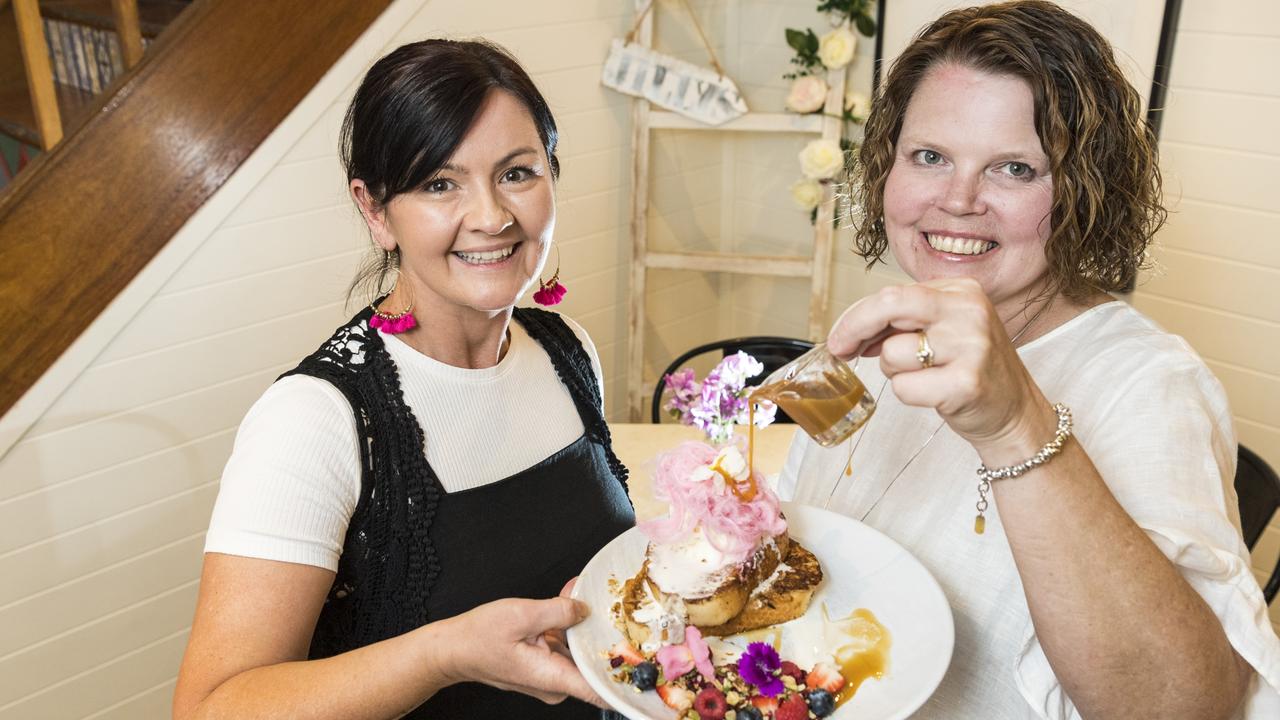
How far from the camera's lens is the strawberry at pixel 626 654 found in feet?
4.32

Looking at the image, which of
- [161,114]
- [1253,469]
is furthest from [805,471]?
[161,114]

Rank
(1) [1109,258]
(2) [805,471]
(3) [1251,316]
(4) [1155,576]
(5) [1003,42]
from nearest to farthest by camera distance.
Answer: (4) [1155,576] → (5) [1003,42] → (1) [1109,258] → (2) [805,471] → (3) [1251,316]

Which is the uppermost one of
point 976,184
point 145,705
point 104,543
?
point 976,184

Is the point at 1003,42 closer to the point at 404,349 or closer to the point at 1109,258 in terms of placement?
the point at 1109,258

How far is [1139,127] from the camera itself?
4.59 feet

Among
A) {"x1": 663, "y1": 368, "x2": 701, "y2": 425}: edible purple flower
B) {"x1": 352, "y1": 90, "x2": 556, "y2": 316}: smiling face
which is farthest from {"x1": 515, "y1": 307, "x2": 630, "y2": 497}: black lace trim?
{"x1": 663, "y1": 368, "x2": 701, "y2": 425}: edible purple flower

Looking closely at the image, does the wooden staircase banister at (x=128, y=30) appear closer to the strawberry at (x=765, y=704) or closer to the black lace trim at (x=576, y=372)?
the black lace trim at (x=576, y=372)

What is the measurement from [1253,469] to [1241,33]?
1300mm

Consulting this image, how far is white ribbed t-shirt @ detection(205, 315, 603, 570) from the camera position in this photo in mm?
1327

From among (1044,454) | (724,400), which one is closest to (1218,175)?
(724,400)

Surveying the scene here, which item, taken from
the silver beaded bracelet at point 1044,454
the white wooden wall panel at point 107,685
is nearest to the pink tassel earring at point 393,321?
the silver beaded bracelet at point 1044,454

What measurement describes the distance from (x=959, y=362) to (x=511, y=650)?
0.66m

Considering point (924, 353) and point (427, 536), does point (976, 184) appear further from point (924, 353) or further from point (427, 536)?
point (427, 536)

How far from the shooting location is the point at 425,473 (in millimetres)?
1520
